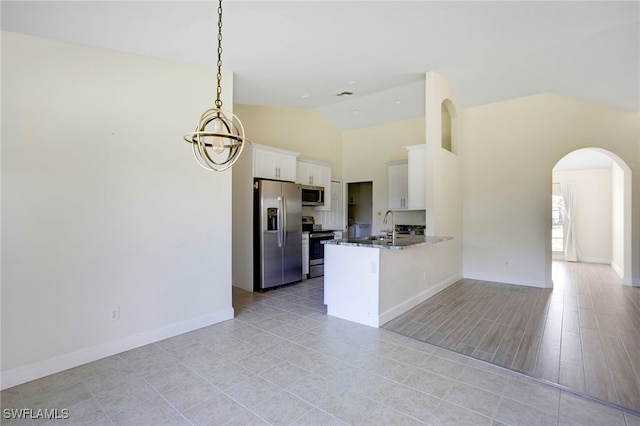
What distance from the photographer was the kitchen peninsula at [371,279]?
3.62 meters

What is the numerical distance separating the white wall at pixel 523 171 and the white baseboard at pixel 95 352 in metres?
5.18

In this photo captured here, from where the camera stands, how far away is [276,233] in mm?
5281

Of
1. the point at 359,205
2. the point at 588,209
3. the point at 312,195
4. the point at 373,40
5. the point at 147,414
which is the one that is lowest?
the point at 147,414

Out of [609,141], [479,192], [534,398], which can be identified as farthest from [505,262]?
[534,398]

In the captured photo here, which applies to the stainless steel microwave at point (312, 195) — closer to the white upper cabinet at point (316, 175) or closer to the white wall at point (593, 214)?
the white upper cabinet at point (316, 175)

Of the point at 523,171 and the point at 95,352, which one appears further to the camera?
the point at 523,171

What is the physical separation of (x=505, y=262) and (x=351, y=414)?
16.4ft

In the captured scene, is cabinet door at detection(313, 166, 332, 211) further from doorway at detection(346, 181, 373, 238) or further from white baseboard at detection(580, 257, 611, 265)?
white baseboard at detection(580, 257, 611, 265)

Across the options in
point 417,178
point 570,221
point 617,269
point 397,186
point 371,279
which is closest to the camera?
point 371,279

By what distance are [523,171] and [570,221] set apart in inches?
166

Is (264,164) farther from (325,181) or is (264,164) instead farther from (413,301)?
(413,301)

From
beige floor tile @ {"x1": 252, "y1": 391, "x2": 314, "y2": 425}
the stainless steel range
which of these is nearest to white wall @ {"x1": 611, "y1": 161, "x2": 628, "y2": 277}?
the stainless steel range

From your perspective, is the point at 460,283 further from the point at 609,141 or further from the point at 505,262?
the point at 609,141

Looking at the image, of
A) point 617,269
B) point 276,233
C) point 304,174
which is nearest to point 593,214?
point 617,269
